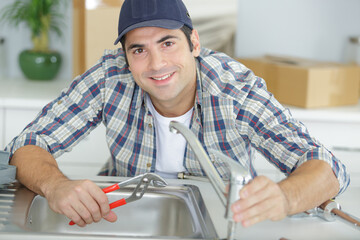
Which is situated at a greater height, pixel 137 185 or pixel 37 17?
pixel 37 17

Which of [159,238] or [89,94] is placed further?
[89,94]

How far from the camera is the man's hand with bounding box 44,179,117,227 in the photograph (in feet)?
3.60

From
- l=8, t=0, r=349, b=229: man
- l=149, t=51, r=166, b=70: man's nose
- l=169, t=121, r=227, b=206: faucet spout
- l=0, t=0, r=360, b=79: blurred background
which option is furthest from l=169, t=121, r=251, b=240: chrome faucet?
l=0, t=0, r=360, b=79: blurred background

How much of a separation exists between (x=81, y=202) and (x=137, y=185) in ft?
0.49

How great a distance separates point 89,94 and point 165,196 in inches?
20.2

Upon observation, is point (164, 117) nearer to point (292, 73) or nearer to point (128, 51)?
point (128, 51)

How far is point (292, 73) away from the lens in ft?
7.29

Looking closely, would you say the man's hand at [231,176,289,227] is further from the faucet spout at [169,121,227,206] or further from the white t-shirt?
the white t-shirt

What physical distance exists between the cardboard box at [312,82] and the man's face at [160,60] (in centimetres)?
83

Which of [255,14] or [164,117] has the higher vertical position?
[255,14]

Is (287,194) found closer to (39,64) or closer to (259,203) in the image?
(259,203)

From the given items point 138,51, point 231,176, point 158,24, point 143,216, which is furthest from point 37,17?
point 231,176

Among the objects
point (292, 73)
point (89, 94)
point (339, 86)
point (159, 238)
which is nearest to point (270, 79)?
point (292, 73)

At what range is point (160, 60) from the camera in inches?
56.7
